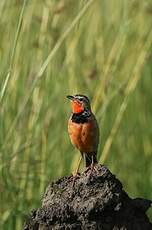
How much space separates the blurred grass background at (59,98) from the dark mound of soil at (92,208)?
1.53 m

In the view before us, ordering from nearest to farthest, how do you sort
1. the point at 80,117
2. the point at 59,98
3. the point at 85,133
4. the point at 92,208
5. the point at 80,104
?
the point at 92,208 < the point at 85,133 < the point at 80,117 < the point at 80,104 < the point at 59,98

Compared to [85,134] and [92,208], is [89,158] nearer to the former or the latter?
[85,134]

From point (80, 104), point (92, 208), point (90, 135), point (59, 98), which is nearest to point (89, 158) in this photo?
point (90, 135)

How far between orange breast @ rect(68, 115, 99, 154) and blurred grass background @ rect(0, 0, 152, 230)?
678 mm

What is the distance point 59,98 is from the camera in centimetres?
641

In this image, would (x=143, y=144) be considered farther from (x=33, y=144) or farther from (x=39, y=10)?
(x=39, y=10)

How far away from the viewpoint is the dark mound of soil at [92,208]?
3.55 metres

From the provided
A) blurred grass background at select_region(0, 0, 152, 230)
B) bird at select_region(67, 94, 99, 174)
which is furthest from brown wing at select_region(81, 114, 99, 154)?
blurred grass background at select_region(0, 0, 152, 230)

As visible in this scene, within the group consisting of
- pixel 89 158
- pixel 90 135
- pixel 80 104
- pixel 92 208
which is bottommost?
pixel 92 208

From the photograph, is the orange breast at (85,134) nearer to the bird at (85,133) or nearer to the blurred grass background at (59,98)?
the bird at (85,133)

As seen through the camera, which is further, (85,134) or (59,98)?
(59,98)

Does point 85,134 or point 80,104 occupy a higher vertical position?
point 80,104

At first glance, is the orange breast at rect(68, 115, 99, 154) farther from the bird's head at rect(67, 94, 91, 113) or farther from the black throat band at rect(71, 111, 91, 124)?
the bird's head at rect(67, 94, 91, 113)

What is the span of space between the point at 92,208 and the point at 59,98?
295 cm
